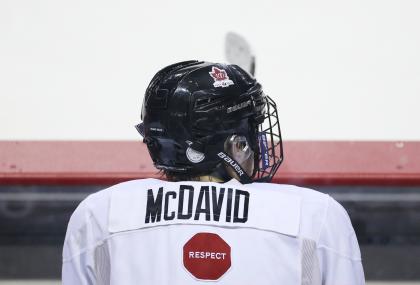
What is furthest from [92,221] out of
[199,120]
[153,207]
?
[199,120]

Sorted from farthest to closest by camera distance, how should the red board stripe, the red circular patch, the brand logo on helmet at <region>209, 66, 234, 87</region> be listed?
the red board stripe → the brand logo on helmet at <region>209, 66, 234, 87</region> → the red circular patch

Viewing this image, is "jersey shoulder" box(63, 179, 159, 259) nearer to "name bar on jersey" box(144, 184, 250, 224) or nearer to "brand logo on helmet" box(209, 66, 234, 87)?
"name bar on jersey" box(144, 184, 250, 224)

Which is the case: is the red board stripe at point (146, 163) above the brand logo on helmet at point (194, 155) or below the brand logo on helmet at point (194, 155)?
below

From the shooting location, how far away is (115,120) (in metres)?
2.84

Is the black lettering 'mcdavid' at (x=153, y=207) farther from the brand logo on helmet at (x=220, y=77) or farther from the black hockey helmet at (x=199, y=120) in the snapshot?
the brand logo on helmet at (x=220, y=77)

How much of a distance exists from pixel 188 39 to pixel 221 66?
1775 millimetres

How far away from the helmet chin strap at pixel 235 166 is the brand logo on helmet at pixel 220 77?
0.09 m

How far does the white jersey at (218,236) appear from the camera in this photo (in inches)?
44.9

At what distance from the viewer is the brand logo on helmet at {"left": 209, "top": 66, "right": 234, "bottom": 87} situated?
124 cm

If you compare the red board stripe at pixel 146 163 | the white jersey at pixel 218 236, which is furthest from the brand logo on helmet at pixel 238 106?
the red board stripe at pixel 146 163

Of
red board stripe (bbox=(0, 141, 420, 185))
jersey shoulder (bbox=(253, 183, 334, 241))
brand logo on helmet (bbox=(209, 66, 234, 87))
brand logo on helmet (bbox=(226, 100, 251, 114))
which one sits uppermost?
brand logo on helmet (bbox=(209, 66, 234, 87))

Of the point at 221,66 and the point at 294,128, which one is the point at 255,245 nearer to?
the point at 221,66

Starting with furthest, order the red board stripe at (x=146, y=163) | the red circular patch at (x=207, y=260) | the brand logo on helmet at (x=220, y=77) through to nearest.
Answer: the red board stripe at (x=146, y=163) → the brand logo on helmet at (x=220, y=77) → the red circular patch at (x=207, y=260)

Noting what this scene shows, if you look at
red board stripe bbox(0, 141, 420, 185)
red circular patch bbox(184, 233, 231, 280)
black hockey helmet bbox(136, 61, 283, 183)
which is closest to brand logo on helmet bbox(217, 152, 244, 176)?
black hockey helmet bbox(136, 61, 283, 183)
